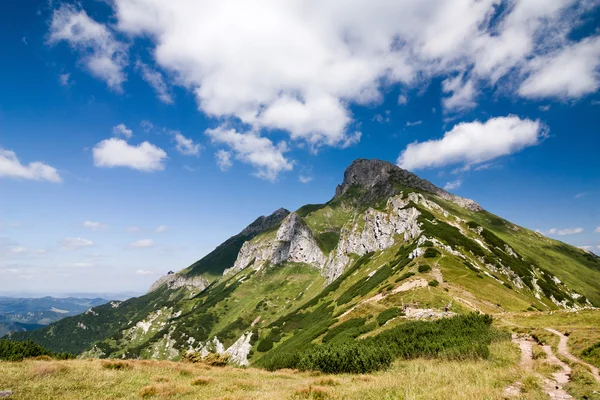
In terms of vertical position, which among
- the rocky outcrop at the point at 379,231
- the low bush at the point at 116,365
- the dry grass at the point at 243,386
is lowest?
the low bush at the point at 116,365

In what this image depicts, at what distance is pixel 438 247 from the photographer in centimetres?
8038

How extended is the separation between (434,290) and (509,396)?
42.3 metres

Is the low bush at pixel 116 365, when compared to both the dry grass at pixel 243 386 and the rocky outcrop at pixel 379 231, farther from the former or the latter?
the rocky outcrop at pixel 379 231

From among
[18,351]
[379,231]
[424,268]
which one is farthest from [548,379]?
[379,231]

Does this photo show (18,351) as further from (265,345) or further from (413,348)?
(265,345)

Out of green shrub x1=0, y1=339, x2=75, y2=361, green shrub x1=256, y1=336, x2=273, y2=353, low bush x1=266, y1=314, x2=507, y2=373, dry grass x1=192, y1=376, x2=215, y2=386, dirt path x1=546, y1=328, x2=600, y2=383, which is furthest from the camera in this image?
green shrub x1=256, y1=336, x2=273, y2=353

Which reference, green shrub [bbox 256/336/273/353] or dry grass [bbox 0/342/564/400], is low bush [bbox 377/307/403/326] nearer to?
dry grass [bbox 0/342/564/400]

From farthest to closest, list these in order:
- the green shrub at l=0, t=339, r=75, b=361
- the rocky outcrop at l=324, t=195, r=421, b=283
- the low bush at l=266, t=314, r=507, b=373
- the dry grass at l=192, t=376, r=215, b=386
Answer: the rocky outcrop at l=324, t=195, r=421, b=283 < the low bush at l=266, t=314, r=507, b=373 < the green shrub at l=0, t=339, r=75, b=361 < the dry grass at l=192, t=376, r=215, b=386

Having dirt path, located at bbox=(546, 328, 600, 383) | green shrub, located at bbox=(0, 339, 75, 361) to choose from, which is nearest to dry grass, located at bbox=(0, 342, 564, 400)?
dirt path, located at bbox=(546, 328, 600, 383)

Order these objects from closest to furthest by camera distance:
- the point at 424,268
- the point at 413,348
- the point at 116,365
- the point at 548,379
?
the point at 548,379 < the point at 116,365 < the point at 413,348 < the point at 424,268

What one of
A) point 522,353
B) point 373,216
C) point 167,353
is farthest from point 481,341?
point 167,353

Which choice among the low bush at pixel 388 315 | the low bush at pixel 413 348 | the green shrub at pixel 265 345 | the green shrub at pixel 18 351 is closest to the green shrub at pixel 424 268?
the low bush at pixel 388 315

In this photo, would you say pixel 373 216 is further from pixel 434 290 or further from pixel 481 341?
pixel 481 341

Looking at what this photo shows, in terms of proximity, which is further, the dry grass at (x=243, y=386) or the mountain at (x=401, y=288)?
the mountain at (x=401, y=288)
